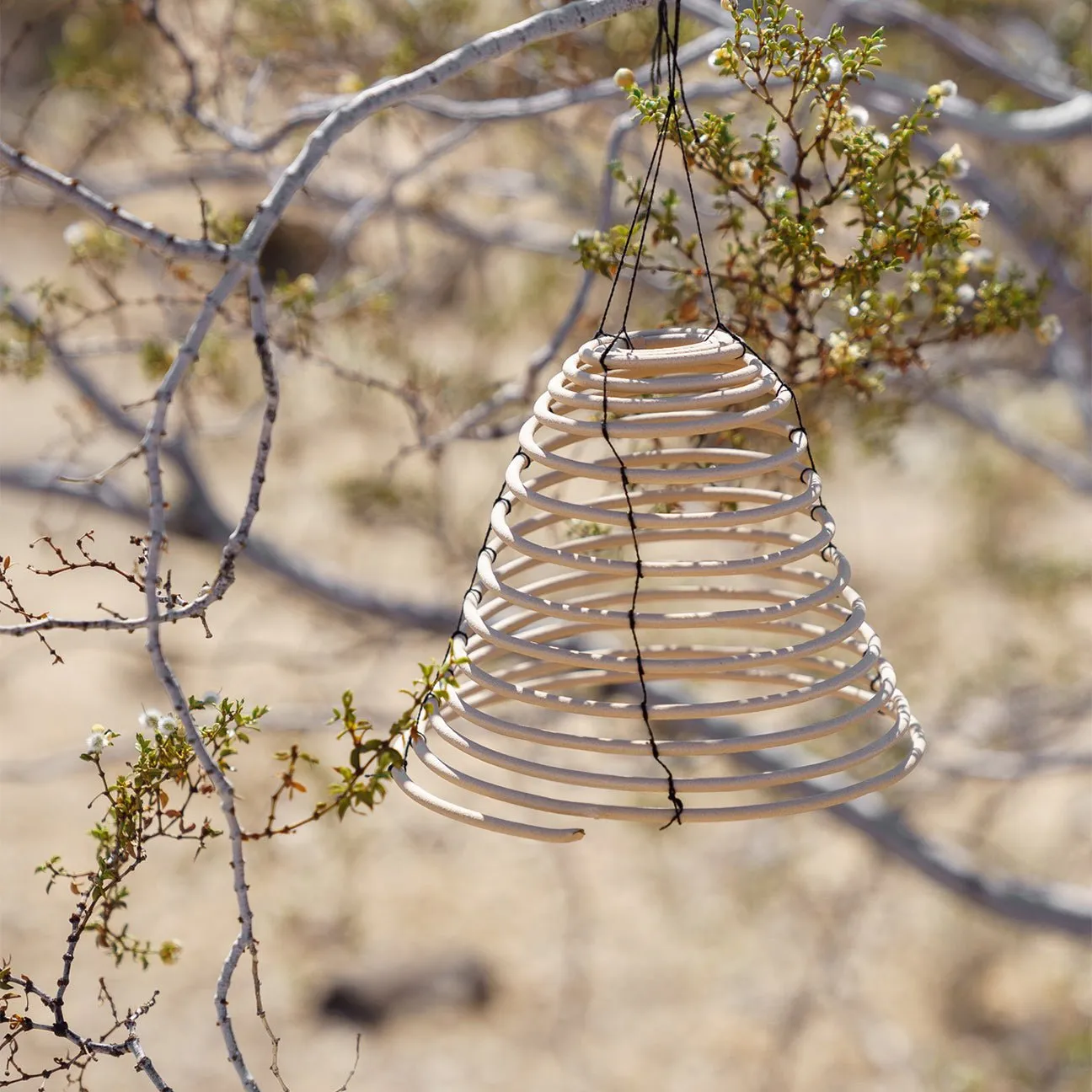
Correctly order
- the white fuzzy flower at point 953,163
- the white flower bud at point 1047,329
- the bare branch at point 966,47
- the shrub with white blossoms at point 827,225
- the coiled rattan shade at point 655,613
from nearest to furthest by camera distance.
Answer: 1. the coiled rattan shade at point 655,613
2. the shrub with white blossoms at point 827,225
3. the white fuzzy flower at point 953,163
4. the white flower bud at point 1047,329
5. the bare branch at point 966,47

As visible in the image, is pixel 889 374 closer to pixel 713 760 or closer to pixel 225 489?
pixel 713 760

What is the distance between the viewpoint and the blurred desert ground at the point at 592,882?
459 cm

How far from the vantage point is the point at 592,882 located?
5539mm

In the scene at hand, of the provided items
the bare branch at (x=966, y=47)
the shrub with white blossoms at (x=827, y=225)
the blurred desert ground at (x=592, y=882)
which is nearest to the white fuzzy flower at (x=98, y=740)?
the shrub with white blossoms at (x=827, y=225)

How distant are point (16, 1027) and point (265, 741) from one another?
16.8 feet

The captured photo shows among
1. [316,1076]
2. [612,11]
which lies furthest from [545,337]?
[612,11]

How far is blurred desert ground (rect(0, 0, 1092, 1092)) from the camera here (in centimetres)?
459

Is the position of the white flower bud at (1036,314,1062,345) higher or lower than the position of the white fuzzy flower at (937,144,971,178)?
lower

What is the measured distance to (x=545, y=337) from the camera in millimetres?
6844

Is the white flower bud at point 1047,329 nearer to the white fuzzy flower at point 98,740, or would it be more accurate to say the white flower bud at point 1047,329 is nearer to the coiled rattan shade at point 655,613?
the coiled rattan shade at point 655,613

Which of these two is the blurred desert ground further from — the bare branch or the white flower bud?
the white flower bud

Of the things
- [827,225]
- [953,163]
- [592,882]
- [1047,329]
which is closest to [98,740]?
[827,225]

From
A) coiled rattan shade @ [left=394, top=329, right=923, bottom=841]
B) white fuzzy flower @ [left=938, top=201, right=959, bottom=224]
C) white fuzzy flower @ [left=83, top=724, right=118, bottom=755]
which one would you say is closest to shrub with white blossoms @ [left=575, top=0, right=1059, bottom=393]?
white fuzzy flower @ [left=938, top=201, right=959, bottom=224]

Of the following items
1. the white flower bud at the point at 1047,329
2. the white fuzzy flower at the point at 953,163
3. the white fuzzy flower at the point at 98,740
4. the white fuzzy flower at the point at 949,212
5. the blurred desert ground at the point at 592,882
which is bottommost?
the white fuzzy flower at the point at 98,740
